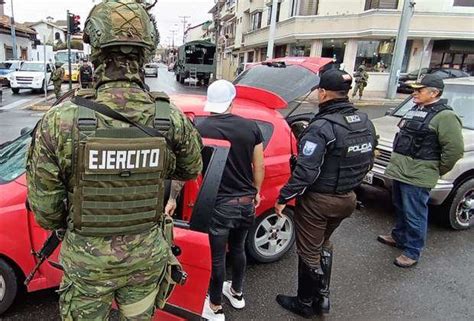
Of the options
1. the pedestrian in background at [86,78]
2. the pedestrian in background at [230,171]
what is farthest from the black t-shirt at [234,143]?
the pedestrian in background at [86,78]

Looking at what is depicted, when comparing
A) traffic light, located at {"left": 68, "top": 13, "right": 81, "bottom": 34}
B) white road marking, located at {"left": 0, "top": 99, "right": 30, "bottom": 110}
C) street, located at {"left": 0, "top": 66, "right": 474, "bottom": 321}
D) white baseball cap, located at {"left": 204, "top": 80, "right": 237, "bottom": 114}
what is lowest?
white road marking, located at {"left": 0, "top": 99, "right": 30, "bottom": 110}

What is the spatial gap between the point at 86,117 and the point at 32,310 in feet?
6.54

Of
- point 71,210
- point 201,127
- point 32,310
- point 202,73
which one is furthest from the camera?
point 202,73

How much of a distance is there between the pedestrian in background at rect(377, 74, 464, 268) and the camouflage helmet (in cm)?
281

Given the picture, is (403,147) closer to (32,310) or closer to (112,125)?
(112,125)

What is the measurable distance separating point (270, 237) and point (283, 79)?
5.43 ft

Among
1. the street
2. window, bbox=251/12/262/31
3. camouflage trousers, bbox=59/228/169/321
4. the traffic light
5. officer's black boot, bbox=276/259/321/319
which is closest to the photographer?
camouflage trousers, bbox=59/228/169/321

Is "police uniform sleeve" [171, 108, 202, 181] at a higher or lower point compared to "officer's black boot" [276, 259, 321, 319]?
higher

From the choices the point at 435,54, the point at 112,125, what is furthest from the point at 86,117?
the point at 435,54

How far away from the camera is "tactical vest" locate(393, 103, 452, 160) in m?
3.40

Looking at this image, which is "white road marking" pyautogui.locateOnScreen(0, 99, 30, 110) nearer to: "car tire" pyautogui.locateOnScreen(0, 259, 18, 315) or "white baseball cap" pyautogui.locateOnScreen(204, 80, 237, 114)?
"car tire" pyautogui.locateOnScreen(0, 259, 18, 315)

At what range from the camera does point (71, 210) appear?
1.49 m

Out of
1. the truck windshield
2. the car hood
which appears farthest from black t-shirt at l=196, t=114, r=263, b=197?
the truck windshield

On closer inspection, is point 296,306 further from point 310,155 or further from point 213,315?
point 310,155
